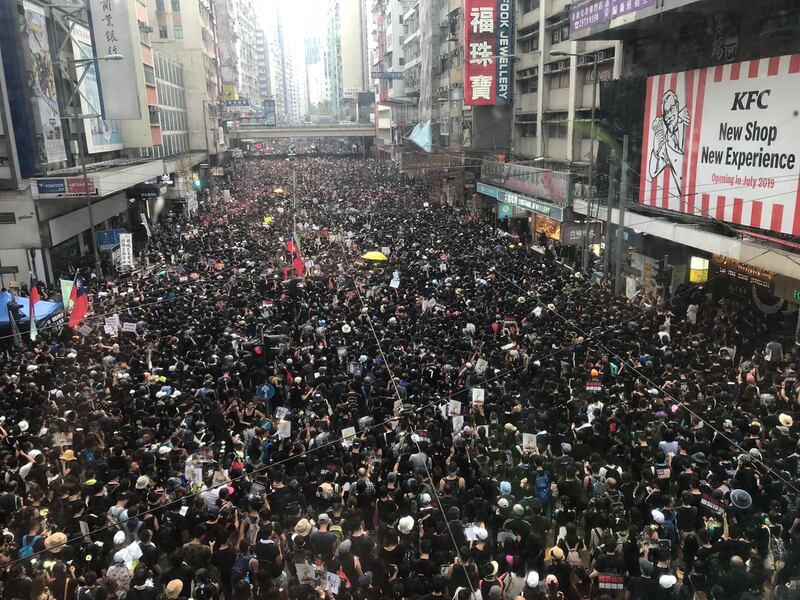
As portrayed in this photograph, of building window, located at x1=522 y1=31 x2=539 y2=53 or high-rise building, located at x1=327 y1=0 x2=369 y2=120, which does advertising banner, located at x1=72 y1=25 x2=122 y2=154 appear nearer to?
building window, located at x1=522 y1=31 x2=539 y2=53

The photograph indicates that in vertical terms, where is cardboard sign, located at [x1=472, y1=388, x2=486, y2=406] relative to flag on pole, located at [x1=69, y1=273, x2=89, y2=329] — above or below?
below

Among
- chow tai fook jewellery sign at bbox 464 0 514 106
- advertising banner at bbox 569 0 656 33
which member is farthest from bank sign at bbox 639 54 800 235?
chow tai fook jewellery sign at bbox 464 0 514 106

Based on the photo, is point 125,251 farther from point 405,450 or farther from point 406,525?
point 406,525

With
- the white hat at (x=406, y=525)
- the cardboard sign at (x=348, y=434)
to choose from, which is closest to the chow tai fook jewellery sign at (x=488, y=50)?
the cardboard sign at (x=348, y=434)

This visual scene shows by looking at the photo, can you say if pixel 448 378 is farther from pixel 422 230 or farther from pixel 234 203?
pixel 234 203

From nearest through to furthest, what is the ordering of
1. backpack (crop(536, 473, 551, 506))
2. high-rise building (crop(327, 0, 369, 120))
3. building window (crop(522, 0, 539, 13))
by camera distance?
backpack (crop(536, 473, 551, 506)) → building window (crop(522, 0, 539, 13)) → high-rise building (crop(327, 0, 369, 120))

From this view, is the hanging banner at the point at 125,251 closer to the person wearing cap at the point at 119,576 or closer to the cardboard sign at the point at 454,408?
the cardboard sign at the point at 454,408
